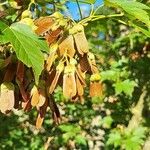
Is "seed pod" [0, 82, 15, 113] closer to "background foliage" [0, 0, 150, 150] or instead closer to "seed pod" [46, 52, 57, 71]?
"seed pod" [46, 52, 57, 71]

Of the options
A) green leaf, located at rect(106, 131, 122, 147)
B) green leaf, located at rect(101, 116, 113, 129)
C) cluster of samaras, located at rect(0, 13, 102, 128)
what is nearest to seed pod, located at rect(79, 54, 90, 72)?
cluster of samaras, located at rect(0, 13, 102, 128)

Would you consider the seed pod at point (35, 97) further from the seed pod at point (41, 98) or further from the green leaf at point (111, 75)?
the green leaf at point (111, 75)

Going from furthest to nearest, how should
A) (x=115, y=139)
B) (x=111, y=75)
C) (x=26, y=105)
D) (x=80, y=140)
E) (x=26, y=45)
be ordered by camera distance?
(x=80, y=140) → (x=111, y=75) → (x=115, y=139) → (x=26, y=105) → (x=26, y=45)

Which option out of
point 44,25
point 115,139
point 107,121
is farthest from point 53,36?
point 107,121

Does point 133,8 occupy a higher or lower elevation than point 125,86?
higher

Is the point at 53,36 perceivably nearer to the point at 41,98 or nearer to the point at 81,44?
the point at 81,44

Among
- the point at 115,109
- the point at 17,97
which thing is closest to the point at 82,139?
the point at 115,109

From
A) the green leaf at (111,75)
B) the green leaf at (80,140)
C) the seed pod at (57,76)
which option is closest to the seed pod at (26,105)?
the seed pod at (57,76)

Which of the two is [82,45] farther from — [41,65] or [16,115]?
[16,115]
